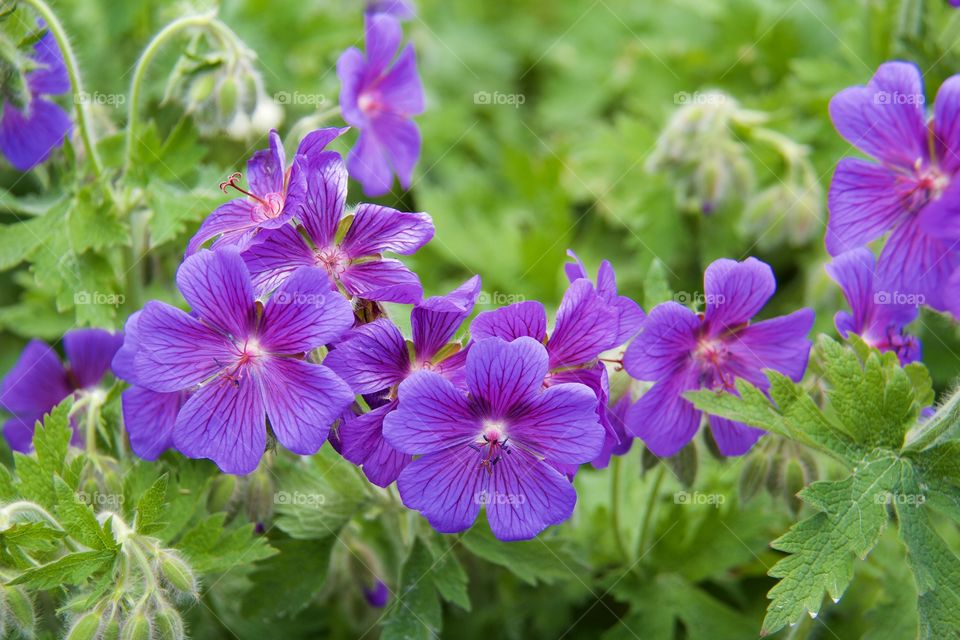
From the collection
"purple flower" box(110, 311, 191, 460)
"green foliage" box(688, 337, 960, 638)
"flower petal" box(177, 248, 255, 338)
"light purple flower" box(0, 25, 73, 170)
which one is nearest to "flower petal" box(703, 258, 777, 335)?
"green foliage" box(688, 337, 960, 638)

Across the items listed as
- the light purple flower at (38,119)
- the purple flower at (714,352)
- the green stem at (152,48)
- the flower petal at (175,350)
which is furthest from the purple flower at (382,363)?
the light purple flower at (38,119)

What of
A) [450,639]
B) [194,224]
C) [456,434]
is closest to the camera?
[456,434]

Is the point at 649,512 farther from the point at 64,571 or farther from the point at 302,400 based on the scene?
the point at 64,571

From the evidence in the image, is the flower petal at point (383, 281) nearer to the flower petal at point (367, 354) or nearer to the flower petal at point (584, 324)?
the flower petal at point (367, 354)

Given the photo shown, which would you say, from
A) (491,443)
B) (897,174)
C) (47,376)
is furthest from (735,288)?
(47,376)

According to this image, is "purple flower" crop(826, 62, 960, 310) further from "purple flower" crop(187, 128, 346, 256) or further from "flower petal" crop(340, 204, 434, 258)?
"purple flower" crop(187, 128, 346, 256)

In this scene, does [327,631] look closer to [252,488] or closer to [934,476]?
[252,488]

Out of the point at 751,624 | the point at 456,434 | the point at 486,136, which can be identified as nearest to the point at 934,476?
the point at 751,624
